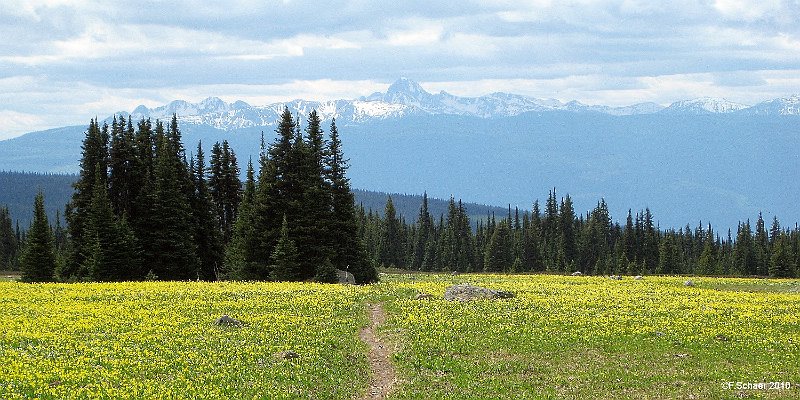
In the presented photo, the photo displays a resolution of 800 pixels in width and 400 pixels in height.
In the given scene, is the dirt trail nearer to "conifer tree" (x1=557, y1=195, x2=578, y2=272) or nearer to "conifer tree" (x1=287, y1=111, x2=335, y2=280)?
"conifer tree" (x1=287, y1=111, x2=335, y2=280)

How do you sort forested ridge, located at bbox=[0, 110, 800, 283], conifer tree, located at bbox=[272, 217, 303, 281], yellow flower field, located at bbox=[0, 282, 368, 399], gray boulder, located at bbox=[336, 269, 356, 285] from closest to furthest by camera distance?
1. yellow flower field, located at bbox=[0, 282, 368, 399]
2. conifer tree, located at bbox=[272, 217, 303, 281]
3. forested ridge, located at bbox=[0, 110, 800, 283]
4. gray boulder, located at bbox=[336, 269, 356, 285]

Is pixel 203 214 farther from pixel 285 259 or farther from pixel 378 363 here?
pixel 378 363

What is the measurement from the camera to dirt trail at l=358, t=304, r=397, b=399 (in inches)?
1001

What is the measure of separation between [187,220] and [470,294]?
1510 inches

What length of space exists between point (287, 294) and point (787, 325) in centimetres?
2921

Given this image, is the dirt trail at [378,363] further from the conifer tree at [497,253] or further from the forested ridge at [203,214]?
the conifer tree at [497,253]

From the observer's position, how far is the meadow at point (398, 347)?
24.5m

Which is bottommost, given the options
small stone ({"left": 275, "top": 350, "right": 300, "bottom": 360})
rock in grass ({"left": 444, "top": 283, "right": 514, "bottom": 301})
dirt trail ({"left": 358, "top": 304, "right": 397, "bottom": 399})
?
rock in grass ({"left": 444, "top": 283, "right": 514, "bottom": 301})

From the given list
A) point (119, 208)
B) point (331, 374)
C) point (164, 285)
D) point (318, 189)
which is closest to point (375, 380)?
point (331, 374)

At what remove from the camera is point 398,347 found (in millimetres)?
31844

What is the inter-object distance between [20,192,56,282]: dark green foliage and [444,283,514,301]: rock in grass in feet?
127

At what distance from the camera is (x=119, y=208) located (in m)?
78.3

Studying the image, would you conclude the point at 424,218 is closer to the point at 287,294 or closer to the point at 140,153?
the point at 140,153

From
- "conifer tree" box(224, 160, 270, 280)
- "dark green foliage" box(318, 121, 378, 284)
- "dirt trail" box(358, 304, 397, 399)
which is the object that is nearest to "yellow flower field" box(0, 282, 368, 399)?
"dirt trail" box(358, 304, 397, 399)
